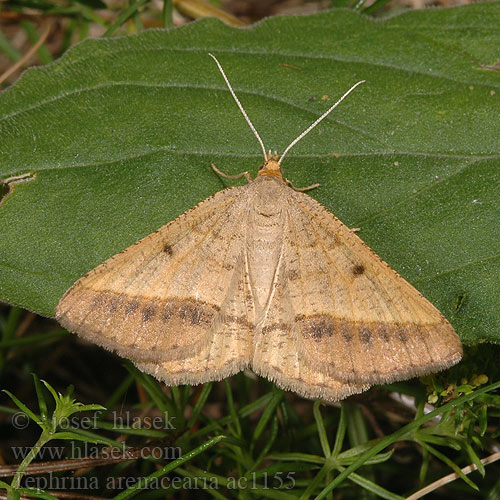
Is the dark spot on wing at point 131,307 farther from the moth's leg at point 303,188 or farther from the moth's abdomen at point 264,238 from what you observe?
the moth's leg at point 303,188

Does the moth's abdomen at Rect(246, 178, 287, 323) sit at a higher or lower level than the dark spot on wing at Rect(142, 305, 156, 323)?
higher

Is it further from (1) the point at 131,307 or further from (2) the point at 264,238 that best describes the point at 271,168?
(1) the point at 131,307

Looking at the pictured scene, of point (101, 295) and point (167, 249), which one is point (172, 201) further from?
point (101, 295)

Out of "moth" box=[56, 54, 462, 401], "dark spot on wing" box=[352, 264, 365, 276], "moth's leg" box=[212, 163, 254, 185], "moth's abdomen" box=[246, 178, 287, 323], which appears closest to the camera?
"moth" box=[56, 54, 462, 401]

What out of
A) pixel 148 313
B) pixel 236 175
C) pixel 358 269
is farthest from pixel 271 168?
pixel 148 313

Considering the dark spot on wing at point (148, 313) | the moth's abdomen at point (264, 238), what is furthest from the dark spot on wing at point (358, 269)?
the dark spot on wing at point (148, 313)

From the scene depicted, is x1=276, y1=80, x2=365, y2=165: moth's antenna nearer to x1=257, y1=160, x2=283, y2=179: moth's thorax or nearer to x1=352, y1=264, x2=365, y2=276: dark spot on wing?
x1=257, y1=160, x2=283, y2=179: moth's thorax

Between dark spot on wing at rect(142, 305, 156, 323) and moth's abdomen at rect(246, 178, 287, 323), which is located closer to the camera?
dark spot on wing at rect(142, 305, 156, 323)

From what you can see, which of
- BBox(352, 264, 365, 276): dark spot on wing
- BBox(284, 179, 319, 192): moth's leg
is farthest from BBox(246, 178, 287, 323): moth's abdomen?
BBox(352, 264, 365, 276): dark spot on wing
